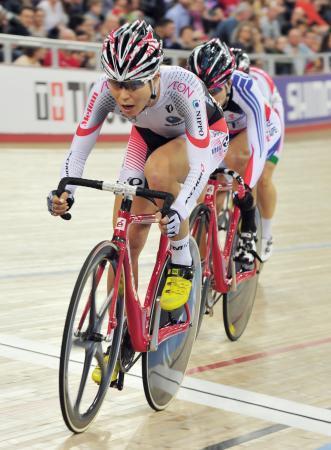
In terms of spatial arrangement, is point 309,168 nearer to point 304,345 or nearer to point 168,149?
point 304,345

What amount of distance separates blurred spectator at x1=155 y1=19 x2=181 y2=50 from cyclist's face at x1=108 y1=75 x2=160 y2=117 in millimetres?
9724

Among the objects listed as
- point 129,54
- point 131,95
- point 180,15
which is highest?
point 129,54

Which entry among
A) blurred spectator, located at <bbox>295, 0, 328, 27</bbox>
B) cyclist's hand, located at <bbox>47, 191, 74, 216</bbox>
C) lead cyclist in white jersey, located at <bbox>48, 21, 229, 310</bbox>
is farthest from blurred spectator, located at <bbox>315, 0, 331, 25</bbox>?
cyclist's hand, located at <bbox>47, 191, 74, 216</bbox>

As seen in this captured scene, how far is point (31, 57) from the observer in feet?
37.8

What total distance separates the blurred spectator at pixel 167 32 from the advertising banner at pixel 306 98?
2.23 m

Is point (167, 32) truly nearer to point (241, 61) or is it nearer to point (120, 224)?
point (241, 61)

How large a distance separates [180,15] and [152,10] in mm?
470

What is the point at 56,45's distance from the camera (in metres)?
11.7

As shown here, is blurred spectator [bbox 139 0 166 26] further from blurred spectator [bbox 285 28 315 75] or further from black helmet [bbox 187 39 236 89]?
black helmet [bbox 187 39 236 89]

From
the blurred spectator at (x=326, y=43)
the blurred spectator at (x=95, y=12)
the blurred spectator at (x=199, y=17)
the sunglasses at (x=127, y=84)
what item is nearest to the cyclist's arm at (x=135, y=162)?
the sunglasses at (x=127, y=84)

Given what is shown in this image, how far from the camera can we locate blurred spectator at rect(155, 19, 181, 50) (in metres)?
13.0

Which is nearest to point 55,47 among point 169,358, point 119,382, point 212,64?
point 212,64

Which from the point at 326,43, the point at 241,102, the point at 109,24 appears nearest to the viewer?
the point at 241,102

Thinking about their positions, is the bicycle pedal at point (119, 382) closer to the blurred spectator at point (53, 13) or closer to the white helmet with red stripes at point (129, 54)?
the white helmet with red stripes at point (129, 54)
